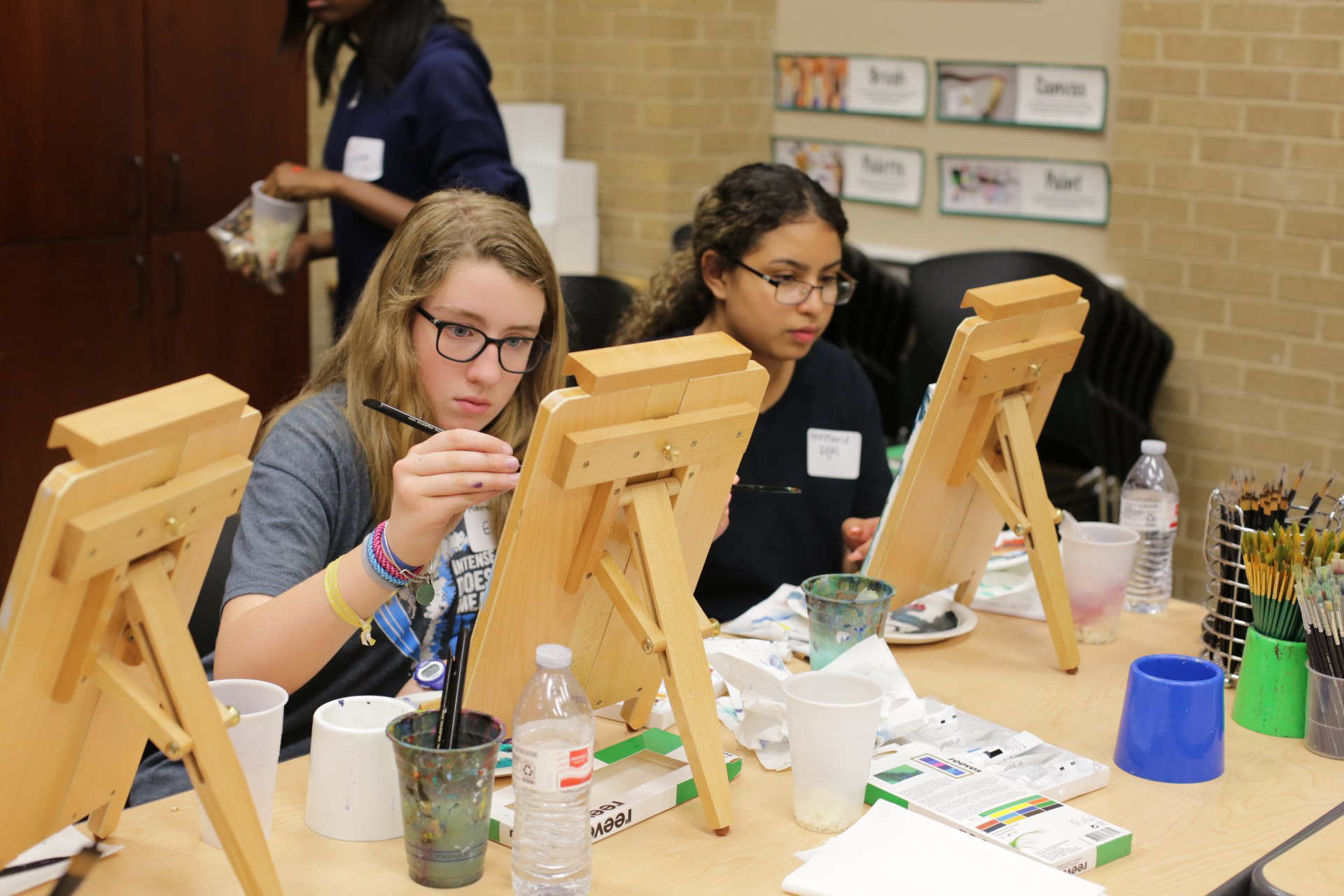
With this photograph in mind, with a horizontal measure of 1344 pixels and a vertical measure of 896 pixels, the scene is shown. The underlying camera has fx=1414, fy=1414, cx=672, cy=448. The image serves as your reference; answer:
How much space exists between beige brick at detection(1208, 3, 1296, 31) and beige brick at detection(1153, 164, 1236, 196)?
0.35 meters

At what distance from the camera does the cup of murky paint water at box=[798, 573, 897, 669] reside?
164cm

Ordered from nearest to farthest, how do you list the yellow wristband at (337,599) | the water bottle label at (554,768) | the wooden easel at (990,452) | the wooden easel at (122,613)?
the wooden easel at (122,613), the water bottle label at (554,768), the yellow wristband at (337,599), the wooden easel at (990,452)

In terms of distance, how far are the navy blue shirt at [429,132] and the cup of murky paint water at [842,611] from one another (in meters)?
1.51

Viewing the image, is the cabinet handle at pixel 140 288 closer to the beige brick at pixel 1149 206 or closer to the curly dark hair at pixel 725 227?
the curly dark hair at pixel 725 227

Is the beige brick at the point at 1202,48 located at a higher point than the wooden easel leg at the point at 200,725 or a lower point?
higher

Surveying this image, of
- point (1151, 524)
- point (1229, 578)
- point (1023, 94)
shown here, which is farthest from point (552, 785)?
point (1023, 94)

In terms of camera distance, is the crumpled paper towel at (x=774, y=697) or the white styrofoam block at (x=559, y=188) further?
the white styrofoam block at (x=559, y=188)

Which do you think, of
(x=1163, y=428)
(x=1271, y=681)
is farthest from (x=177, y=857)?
(x=1163, y=428)

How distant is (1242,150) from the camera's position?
12.0 feet

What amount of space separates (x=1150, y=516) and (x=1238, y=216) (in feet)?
6.08

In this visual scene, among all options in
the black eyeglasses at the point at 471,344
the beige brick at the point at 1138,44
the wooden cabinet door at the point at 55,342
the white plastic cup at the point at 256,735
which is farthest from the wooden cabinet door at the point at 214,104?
the white plastic cup at the point at 256,735

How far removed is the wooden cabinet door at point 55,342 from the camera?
3.22 meters

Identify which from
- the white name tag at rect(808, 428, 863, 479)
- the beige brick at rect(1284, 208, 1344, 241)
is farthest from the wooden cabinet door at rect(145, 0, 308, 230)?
the beige brick at rect(1284, 208, 1344, 241)

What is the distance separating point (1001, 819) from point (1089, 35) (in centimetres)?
310
